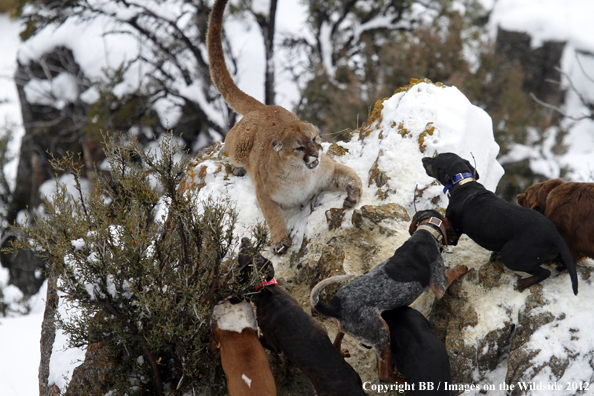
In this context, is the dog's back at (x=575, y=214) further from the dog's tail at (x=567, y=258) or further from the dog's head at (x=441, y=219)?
the dog's head at (x=441, y=219)

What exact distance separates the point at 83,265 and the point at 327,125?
12.9m

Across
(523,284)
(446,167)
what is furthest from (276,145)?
(523,284)

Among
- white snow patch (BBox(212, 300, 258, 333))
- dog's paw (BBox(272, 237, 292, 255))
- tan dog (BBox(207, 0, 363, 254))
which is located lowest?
white snow patch (BBox(212, 300, 258, 333))

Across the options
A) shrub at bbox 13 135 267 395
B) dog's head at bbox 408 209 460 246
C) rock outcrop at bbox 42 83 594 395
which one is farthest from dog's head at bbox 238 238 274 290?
dog's head at bbox 408 209 460 246

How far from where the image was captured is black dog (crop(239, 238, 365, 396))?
11.0 feet

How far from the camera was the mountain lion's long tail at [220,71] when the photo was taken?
6.21m

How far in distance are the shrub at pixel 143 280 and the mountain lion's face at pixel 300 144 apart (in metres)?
1.19

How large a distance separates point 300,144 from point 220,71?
94.0 inches

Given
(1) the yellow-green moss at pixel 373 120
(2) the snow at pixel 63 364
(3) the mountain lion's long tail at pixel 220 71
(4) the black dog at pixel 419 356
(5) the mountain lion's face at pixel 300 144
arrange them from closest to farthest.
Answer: (4) the black dog at pixel 419 356 < (2) the snow at pixel 63 364 < (5) the mountain lion's face at pixel 300 144 < (1) the yellow-green moss at pixel 373 120 < (3) the mountain lion's long tail at pixel 220 71

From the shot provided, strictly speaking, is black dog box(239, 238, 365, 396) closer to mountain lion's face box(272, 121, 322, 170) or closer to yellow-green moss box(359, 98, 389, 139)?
mountain lion's face box(272, 121, 322, 170)

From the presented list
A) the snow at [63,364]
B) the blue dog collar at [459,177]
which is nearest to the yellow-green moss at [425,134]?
the blue dog collar at [459,177]

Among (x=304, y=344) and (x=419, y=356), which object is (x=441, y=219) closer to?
(x=419, y=356)

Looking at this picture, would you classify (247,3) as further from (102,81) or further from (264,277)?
(264,277)

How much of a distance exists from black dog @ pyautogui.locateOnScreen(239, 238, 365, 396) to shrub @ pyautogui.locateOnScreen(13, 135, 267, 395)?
11.5 inches
